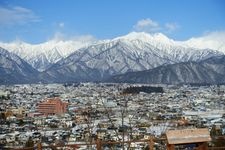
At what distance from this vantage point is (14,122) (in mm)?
40062

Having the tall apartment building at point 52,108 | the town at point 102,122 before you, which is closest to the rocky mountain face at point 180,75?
the town at point 102,122

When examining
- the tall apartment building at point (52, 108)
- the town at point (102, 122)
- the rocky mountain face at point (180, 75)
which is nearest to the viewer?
the town at point (102, 122)

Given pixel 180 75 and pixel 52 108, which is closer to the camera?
pixel 52 108

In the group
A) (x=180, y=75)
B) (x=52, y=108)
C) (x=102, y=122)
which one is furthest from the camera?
(x=180, y=75)

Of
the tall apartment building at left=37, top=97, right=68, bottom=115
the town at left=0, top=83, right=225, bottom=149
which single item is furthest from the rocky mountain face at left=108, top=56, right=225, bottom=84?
the tall apartment building at left=37, top=97, right=68, bottom=115

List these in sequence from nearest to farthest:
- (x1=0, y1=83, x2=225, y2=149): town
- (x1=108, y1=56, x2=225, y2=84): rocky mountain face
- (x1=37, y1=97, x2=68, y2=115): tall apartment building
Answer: (x1=0, y1=83, x2=225, y2=149): town
(x1=37, y1=97, x2=68, y2=115): tall apartment building
(x1=108, y1=56, x2=225, y2=84): rocky mountain face

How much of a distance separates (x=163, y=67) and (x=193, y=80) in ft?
45.2

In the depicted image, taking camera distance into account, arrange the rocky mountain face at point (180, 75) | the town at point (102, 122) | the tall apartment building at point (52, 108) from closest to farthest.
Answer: the town at point (102, 122), the tall apartment building at point (52, 108), the rocky mountain face at point (180, 75)

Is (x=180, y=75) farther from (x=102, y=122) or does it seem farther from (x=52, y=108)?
(x=102, y=122)

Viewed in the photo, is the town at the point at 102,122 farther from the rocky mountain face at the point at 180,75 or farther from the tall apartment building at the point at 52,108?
the rocky mountain face at the point at 180,75

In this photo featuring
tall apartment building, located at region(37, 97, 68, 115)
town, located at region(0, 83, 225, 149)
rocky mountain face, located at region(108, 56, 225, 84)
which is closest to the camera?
town, located at region(0, 83, 225, 149)

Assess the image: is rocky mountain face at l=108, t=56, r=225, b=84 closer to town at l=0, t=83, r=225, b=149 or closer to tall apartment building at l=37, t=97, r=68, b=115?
town at l=0, t=83, r=225, b=149

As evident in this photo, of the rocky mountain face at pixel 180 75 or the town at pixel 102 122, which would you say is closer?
the town at pixel 102 122

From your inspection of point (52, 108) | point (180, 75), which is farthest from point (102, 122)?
point (180, 75)
